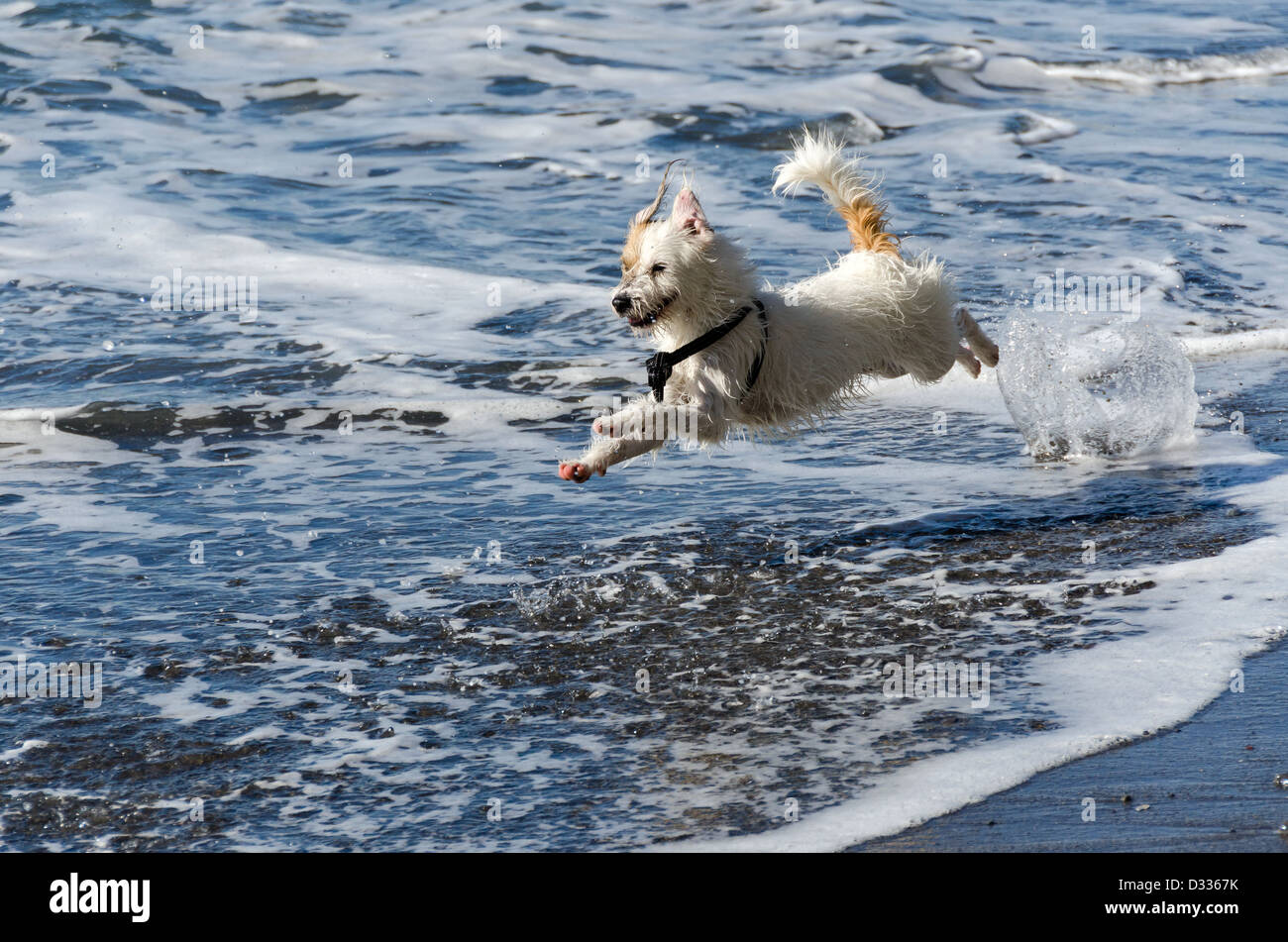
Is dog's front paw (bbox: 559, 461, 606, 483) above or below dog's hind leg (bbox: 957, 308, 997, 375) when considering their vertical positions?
below

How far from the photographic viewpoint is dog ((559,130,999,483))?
515 cm

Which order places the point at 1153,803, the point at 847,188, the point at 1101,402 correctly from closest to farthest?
the point at 1153,803, the point at 847,188, the point at 1101,402

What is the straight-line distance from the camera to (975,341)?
6.54m

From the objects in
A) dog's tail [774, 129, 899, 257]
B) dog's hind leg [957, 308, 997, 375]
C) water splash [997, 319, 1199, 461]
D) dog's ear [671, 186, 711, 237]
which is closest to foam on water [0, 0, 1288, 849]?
water splash [997, 319, 1199, 461]

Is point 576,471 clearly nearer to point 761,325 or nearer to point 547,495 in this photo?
point 761,325

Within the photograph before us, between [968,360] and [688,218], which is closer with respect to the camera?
[688,218]

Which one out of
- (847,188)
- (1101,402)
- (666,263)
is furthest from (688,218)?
(1101,402)

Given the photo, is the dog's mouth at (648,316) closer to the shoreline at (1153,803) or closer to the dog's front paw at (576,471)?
the dog's front paw at (576,471)

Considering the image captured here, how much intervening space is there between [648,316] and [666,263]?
Answer: 0.67 feet

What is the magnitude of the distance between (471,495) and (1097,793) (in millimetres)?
3543

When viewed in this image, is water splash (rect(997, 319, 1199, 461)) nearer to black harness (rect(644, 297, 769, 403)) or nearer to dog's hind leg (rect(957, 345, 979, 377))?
dog's hind leg (rect(957, 345, 979, 377))

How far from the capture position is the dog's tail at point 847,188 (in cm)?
595

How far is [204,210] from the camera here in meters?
11.8
